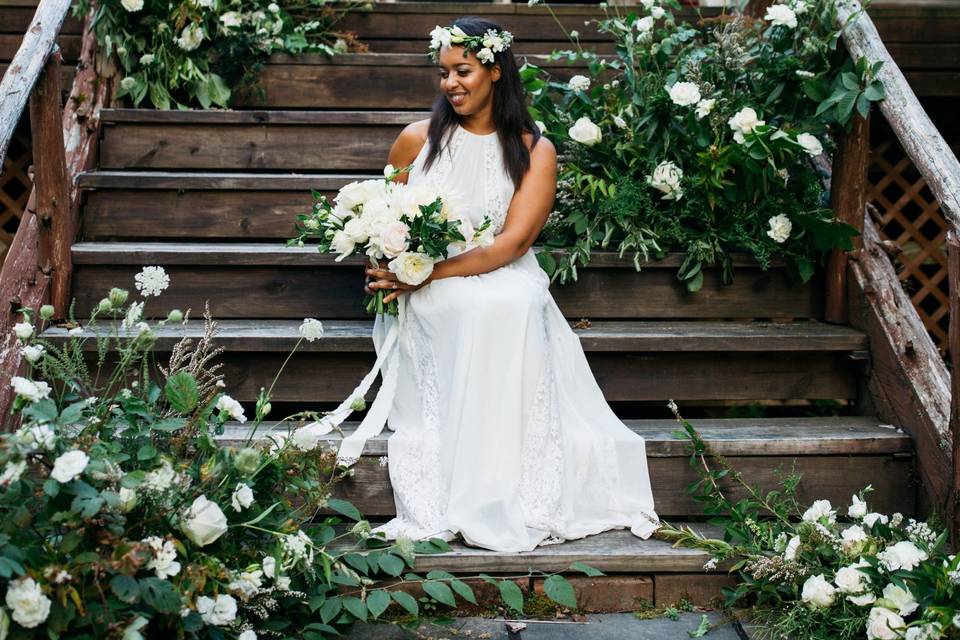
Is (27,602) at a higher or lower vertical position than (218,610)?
higher

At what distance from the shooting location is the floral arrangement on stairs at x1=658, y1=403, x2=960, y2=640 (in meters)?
2.40

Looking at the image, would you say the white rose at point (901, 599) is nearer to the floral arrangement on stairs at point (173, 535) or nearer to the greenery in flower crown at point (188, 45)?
the floral arrangement on stairs at point (173, 535)

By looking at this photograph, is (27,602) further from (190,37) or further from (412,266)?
(190,37)

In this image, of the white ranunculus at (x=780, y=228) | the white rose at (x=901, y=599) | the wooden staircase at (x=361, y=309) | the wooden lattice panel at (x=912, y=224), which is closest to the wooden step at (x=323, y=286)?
the wooden staircase at (x=361, y=309)

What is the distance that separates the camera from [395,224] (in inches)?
118

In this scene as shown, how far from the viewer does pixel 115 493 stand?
2.16m

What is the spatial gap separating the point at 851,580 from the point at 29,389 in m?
2.06

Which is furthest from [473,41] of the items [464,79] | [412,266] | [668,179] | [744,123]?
[744,123]

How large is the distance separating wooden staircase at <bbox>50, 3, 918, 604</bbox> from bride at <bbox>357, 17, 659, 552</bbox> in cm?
11

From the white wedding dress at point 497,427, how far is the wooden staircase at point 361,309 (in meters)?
0.08

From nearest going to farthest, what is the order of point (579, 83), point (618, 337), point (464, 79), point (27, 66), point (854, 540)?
point (854, 540)
point (27, 66)
point (464, 79)
point (618, 337)
point (579, 83)

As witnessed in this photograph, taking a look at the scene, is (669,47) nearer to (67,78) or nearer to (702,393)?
(702,393)

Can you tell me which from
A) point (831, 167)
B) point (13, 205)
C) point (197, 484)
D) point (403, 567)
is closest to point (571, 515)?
point (403, 567)

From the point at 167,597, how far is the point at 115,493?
0.84 feet
